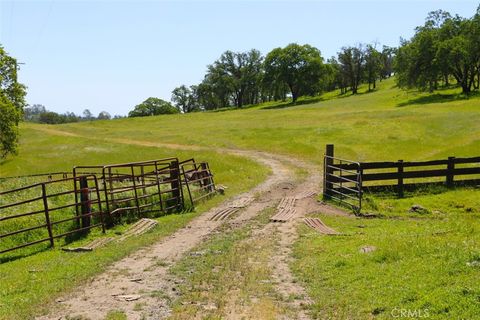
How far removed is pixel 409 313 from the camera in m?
6.74

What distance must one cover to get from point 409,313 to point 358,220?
398 inches

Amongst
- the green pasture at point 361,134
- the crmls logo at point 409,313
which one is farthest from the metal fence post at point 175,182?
the green pasture at point 361,134

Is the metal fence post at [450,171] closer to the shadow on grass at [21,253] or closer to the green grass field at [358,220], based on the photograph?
the green grass field at [358,220]

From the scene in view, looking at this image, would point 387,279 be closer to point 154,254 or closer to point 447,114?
point 154,254

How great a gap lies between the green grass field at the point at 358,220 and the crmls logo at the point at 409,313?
0.12m

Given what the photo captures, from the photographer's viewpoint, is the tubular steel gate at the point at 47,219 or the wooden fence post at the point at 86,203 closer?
the tubular steel gate at the point at 47,219

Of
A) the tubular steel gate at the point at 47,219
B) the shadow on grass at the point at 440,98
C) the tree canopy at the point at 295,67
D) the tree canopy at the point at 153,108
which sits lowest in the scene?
the tubular steel gate at the point at 47,219

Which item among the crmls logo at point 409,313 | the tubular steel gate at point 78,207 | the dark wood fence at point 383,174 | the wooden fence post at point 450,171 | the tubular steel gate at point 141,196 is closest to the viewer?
the crmls logo at point 409,313

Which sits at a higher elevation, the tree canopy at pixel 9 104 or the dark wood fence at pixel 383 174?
the tree canopy at pixel 9 104

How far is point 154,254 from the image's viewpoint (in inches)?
494

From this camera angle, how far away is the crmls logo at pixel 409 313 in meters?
6.57

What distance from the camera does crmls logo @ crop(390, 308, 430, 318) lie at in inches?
259

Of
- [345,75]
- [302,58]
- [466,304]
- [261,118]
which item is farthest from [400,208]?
[345,75]

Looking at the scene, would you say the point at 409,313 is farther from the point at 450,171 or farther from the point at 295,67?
the point at 295,67
